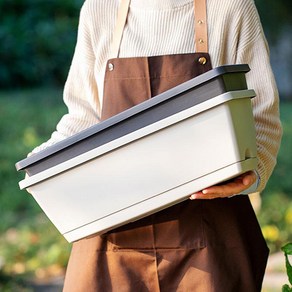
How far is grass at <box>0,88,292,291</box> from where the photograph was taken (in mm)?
5680

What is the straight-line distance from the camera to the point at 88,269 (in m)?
2.39

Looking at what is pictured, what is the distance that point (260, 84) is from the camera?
2328 millimetres

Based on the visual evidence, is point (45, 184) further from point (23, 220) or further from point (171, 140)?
point (23, 220)

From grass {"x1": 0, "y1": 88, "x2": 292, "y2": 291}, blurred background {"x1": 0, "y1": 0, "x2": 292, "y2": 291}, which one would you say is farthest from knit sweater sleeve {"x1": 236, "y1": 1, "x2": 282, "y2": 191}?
grass {"x1": 0, "y1": 88, "x2": 292, "y2": 291}

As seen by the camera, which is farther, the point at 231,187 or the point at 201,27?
the point at 201,27

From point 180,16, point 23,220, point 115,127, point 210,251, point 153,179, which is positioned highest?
point 180,16

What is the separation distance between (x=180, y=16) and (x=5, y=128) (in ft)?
21.1

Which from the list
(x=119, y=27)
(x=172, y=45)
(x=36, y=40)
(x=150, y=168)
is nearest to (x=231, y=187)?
(x=150, y=168)

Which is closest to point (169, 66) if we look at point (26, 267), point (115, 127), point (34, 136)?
point (115, 127)

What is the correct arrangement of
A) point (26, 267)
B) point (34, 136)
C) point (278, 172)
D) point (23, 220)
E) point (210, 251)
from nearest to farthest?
point (210, 251) < point (26, 267) < point (23, 220) < point (278, 172) < point (34, 136)

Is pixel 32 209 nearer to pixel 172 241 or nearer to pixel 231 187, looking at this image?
pixel 172 241

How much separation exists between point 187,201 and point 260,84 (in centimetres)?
31

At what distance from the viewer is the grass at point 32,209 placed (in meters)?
5.68

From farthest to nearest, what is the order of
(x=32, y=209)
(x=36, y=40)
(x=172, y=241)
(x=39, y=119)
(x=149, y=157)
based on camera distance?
1. (x=36, y=40)
2. (x=39, y=119)
3. (x=32, y=209)
4. (x=172, y=241)
5. (x=149, y=157)
